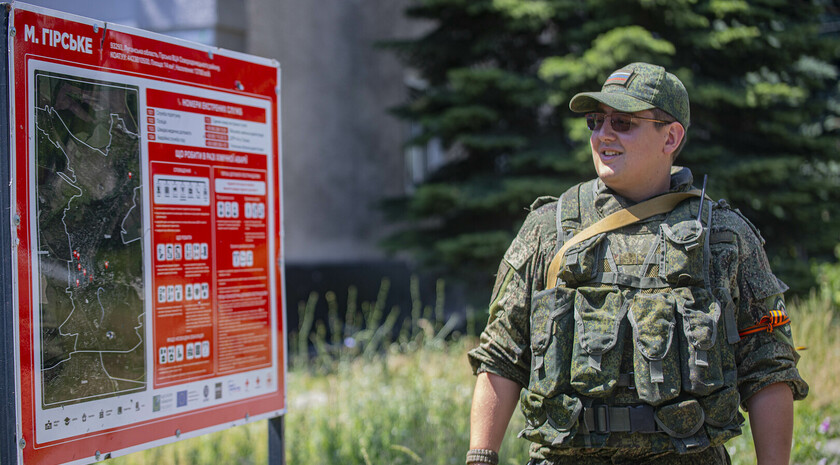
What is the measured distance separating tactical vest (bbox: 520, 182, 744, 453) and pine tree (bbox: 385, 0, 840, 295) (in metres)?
4.46

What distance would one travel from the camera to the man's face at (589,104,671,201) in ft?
7.61

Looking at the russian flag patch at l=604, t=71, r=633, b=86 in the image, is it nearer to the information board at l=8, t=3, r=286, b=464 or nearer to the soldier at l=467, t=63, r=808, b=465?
the soldier at l=467, t=63, r=808, b=465

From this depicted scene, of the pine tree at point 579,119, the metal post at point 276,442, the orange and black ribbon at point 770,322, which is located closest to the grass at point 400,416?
the metal post at point 276,442

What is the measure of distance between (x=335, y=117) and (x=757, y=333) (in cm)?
754

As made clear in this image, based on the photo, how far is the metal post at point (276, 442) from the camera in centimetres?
303

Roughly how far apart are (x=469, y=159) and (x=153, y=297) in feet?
19.6

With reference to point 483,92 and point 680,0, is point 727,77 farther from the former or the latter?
point 483,92

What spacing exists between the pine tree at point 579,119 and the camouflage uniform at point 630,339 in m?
4.32

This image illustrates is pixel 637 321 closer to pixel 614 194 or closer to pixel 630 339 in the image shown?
pixel 630 339

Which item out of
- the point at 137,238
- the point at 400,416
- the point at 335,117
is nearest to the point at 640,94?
the point at 137,238

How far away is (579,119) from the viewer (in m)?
6.86

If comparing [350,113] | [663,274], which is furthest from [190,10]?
[663,274]

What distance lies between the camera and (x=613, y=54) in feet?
21.9

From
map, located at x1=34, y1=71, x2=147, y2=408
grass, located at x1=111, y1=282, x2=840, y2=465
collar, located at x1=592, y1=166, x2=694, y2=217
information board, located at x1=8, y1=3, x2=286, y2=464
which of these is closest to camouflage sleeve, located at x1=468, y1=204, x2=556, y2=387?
collar, located at x1=592, y1=166, x2=694, y2=217
